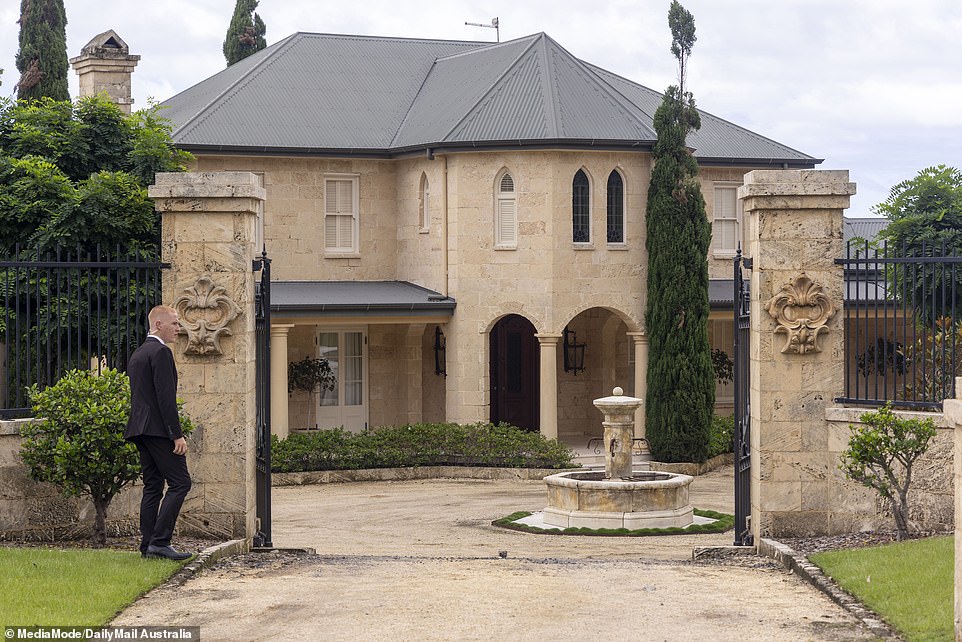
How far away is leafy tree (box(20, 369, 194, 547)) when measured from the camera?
423 inches

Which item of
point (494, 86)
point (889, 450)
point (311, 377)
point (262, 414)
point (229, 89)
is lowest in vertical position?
point (889, 450)

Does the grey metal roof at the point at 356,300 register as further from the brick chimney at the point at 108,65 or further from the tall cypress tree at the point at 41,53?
the tall cypress tree at the point at 41,53

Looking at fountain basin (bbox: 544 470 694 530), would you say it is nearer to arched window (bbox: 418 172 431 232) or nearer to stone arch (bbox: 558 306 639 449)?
arched window (bbox: 418 172 431 232)

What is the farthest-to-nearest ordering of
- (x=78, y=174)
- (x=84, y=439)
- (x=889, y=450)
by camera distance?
1. (x=78, y=174)
2. (x=889, y=450)
3. (x=84, y=439)

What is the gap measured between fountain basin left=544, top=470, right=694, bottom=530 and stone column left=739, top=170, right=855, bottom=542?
557cm

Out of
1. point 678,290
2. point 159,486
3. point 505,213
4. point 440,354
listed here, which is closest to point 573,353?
point 440,354

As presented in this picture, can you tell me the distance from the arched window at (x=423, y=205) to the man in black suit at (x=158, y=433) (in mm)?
16163

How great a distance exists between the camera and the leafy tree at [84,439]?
423 inches

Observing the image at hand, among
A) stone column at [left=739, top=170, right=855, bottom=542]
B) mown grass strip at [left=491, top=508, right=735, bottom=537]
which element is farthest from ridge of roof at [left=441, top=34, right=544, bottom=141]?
stone column at [left=739, top=170, right=855, bottom=542]

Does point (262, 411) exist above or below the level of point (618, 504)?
above

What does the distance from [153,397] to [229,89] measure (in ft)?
61.4

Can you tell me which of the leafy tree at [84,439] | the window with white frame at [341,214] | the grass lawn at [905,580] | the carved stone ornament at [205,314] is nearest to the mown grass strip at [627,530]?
the grass lawn at [905,580]

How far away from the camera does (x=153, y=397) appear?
10.1 metres

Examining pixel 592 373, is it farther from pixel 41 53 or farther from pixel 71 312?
pixel 71 312
